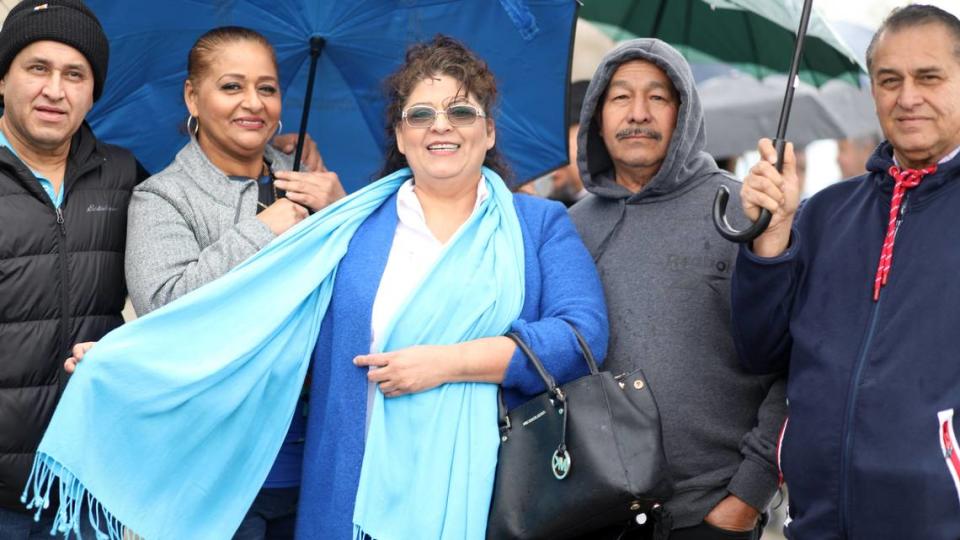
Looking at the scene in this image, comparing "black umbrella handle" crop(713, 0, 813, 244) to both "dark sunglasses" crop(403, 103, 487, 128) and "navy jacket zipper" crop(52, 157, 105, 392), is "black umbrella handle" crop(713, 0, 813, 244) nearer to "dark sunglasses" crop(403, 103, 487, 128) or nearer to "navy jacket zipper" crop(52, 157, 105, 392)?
"dark sunglasses" crop(403, 103, 487, 128)

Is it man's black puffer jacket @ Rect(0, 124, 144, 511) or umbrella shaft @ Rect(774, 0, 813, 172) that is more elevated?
umbrella shaft @ Rect(774, 0, 813, 172)

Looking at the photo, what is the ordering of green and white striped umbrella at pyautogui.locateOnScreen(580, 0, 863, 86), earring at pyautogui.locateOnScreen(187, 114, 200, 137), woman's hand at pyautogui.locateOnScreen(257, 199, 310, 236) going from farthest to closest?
green and white striped umbrella at pyautogui.locateOnScreen(580, 0, 863, 86) < earring at pyautogui.locateOnScreen(187, 114, 200, 137) < woman's hand at pyautogui.locateOnScreen(257, 199, 310, 236)

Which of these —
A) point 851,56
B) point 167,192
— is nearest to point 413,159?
point 167,192

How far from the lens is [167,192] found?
3.96 meters

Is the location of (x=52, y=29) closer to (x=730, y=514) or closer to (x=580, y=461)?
(x=580, y=461)

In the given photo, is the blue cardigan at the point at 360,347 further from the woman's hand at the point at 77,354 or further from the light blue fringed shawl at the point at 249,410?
the woman's hand at the point at 77,354

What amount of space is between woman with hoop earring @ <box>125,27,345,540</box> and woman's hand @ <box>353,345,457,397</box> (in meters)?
0.55

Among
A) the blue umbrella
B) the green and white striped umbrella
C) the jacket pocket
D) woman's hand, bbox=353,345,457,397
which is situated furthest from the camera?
the green and white striped umbrella

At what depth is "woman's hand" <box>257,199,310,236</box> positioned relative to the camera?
395 cm

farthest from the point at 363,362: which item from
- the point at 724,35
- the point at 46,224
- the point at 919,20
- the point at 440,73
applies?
the point at 724,35

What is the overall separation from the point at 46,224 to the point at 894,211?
2474 millimetres

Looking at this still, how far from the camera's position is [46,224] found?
12.5 ft

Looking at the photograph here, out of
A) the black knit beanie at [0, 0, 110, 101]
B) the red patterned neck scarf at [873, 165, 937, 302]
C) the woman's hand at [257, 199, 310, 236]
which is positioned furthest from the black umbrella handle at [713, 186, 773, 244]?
the black knit beanie at [0, 0, 110, 101]

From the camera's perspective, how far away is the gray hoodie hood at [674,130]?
4.21 metres
